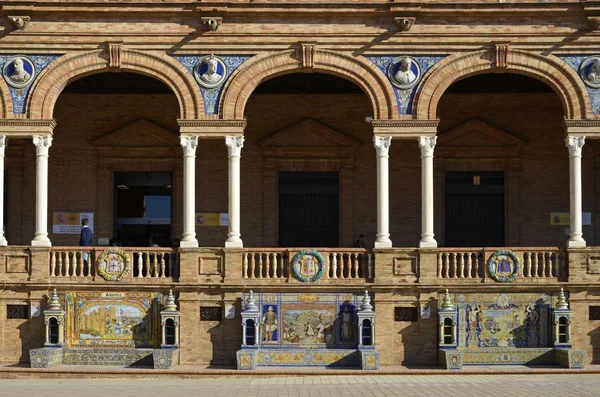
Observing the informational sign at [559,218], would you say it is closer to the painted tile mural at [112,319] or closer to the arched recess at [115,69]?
the arched recess at [115,69]

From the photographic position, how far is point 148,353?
21078mm

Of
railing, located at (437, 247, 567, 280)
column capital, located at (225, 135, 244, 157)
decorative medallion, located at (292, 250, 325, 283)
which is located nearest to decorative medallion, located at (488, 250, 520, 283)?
railing, located at (437, 247, 567, 280)

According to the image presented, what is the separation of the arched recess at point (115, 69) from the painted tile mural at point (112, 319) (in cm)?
365

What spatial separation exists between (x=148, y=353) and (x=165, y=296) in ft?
3.72

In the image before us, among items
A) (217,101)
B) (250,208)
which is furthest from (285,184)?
(217,101)

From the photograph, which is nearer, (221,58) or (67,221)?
(221,58)

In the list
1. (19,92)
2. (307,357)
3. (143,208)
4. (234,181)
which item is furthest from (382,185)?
(19,92)

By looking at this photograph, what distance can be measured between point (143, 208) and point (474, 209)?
24.9ft

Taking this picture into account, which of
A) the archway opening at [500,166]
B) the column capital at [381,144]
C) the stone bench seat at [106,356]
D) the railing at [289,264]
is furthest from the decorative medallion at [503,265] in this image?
the stone bench seat at [106,356]

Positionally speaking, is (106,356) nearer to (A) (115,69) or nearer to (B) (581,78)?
(A) (115,69)

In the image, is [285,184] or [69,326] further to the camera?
[285,184]

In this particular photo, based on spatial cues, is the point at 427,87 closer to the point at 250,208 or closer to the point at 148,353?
the point at 250,208

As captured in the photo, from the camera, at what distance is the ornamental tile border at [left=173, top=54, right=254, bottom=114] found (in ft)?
72.0

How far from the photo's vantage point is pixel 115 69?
22.1 m
